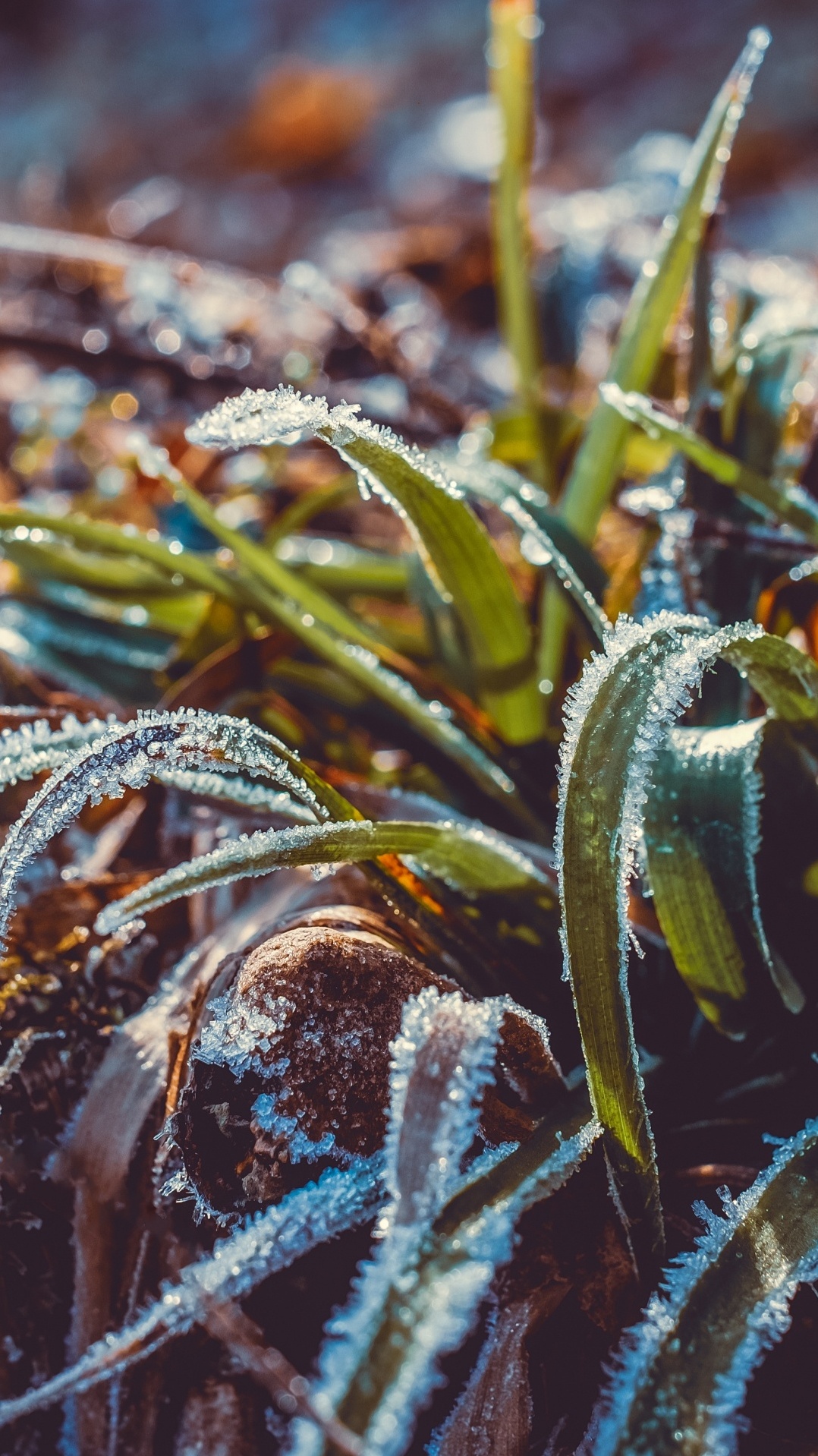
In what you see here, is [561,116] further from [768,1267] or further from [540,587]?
[768,1267]

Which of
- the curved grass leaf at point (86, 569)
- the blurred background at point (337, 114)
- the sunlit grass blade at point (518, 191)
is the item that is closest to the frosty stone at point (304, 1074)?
the curved grass leaf at point (86, 569)

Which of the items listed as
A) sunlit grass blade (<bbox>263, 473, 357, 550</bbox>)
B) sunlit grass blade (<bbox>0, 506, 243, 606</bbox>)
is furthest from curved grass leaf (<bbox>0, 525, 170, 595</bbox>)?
sunlit grass blade (<bbox>263, 473, 357, 550</bbox>)

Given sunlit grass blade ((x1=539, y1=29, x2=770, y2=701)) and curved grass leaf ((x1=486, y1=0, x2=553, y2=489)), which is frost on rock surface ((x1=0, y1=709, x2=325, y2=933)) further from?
curved grass leaf ((x1=486, y1=0, x2=553, y2=489))

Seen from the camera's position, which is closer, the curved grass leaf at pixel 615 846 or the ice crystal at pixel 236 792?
the curved grass leaf at pixel 615 846

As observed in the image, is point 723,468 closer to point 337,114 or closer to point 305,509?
point 305,509

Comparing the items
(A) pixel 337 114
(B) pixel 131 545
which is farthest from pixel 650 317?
(A) pixel 337 114

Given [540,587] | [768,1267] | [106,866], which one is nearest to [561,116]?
[540,587]

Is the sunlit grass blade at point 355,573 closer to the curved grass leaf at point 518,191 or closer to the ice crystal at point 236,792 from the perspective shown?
the curved grass leaf at point 518,191
